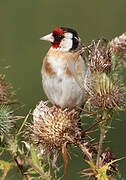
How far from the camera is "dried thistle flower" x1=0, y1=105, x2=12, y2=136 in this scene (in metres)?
2.02

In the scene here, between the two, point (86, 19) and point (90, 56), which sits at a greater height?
point (90, 56)

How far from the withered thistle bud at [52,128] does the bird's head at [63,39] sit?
682 mm

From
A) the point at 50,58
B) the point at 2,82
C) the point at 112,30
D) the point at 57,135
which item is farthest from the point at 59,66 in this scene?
the point at 112,30

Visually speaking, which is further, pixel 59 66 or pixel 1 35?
pixel 1 35

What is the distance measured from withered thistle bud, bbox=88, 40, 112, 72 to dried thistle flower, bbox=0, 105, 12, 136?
1.07 ft

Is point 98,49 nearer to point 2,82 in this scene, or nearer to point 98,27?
point 2,82

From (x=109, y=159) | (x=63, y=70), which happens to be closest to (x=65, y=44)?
(x=63, y=70)

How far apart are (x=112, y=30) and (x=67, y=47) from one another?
15.9 feet

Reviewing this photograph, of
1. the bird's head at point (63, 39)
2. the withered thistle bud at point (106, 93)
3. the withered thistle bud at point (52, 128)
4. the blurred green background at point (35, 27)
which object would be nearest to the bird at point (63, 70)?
the bird's head at point (63, 39)

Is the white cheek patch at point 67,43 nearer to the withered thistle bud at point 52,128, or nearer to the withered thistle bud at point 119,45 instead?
the withered thistle bud at point 119,45

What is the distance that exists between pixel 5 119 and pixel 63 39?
0.84m

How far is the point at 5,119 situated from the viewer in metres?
2.05

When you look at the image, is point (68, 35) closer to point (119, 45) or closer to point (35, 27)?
point (119, 45)

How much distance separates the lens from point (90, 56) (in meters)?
2.00
